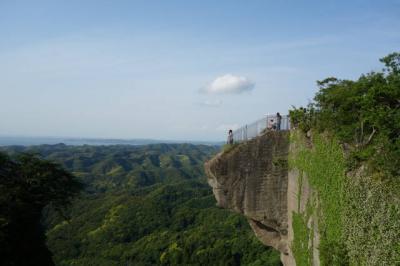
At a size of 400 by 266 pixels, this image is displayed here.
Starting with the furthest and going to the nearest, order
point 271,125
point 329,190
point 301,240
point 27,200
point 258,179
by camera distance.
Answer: point 27,200 < point 271,125 < point 258,179 < point 301,240 < point 329,190

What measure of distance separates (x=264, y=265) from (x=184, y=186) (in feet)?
266

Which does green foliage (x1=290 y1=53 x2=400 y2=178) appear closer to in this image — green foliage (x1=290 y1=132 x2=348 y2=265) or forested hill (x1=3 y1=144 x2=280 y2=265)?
green foliage (x1=290 y1=132 x2=348 y2=265)

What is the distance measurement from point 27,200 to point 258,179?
1452cm

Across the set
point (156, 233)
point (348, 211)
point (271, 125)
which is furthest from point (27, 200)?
point (156, 233)

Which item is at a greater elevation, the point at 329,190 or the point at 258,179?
the point at 329,190

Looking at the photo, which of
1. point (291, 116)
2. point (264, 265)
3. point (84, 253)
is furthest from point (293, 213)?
point (84, 253)

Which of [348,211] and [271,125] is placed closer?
[348,211]

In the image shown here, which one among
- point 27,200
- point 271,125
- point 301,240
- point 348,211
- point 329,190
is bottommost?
point 301,240

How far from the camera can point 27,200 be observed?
75.7 ft

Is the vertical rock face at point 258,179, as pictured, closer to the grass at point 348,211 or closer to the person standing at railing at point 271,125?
the person standing at railing at point 271,125

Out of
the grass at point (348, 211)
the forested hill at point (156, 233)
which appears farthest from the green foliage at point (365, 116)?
the forested hill at point (156, 233)

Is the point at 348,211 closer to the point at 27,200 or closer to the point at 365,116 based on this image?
the point at 365,116

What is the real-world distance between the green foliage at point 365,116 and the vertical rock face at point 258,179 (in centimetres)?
168

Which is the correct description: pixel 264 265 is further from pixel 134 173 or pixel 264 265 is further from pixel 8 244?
pixel 134 173
